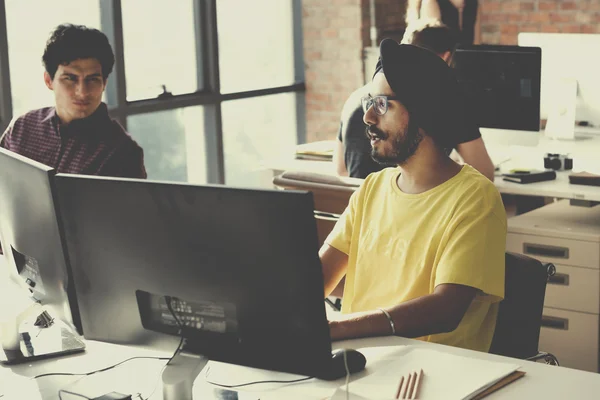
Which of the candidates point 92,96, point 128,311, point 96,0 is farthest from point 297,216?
point 96,0

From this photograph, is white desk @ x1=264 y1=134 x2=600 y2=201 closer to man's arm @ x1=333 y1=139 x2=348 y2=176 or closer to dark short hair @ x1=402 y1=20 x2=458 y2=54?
man's arm @ x1=333 y1=139 x2=348 y2=176

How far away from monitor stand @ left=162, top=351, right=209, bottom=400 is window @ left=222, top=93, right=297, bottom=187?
4046 mm

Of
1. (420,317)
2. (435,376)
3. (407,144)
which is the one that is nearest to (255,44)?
(407,144)

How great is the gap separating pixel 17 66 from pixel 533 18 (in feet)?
10.5

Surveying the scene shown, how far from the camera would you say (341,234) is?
2537 mm

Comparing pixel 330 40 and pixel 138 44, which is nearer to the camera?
pixel 138 44

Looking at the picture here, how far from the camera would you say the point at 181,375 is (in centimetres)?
177

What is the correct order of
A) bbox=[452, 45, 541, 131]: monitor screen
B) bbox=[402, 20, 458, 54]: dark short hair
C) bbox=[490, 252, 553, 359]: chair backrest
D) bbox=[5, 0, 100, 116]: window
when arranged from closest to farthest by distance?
bbox=[490, 252, 553, 359]: chair backrest, bbox=[402, 20, 458, 54]: dark short hair, bbox=[452, 45, 541, 131]: monitor screen, bbox=[5, 0, 100, 116]: window

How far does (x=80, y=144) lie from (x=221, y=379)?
1231mm

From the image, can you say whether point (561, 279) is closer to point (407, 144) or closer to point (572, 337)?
point (572, 337)

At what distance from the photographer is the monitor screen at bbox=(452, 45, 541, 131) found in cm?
430

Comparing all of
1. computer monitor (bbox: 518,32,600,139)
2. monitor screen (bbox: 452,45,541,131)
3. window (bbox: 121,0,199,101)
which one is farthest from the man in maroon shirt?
computer monitor (bbox: 518,32,600,139)

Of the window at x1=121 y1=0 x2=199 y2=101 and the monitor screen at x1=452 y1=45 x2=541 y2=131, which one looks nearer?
the monitor screen at x1=452 y1=45 x2=541 y2=131

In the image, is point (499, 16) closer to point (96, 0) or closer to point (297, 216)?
point (96, 0)
